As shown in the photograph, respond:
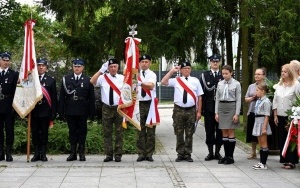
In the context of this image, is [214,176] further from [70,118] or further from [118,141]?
[70,118]

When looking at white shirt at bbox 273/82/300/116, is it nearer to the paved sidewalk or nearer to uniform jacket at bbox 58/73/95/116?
the paved sidewalk

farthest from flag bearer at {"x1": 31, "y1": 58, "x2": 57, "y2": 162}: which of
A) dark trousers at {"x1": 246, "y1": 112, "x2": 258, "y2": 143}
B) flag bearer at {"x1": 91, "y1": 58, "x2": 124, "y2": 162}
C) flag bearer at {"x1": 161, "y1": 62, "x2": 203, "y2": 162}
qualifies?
dark trousers at {"x1": 246, "y1": 112, "x2": 258, "y2": 143}

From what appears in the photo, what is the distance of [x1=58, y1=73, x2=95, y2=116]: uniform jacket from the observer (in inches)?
456

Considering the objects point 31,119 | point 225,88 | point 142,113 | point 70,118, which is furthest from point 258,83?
point 31,119

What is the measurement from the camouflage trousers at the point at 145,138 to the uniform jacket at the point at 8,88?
2.52 meters

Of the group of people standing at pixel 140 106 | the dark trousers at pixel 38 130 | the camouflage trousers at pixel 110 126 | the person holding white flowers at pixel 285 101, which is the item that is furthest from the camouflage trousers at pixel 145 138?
the person holding white flowers at pixel 285 101

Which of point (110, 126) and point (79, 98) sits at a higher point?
point (79, 98)

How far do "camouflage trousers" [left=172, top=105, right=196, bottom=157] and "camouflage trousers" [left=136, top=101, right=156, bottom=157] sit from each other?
494 mm

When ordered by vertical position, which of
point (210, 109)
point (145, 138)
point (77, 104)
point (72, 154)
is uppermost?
point (77, 104)

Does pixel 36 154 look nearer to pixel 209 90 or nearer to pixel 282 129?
pixel 209 90

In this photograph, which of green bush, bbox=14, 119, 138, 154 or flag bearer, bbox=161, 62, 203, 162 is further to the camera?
green bush, bbox=14, 119, 138, 154

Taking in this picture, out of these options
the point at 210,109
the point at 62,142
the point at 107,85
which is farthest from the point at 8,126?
the point at 210,109

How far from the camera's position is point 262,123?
11.0 m

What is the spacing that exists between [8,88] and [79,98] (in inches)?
55.5
